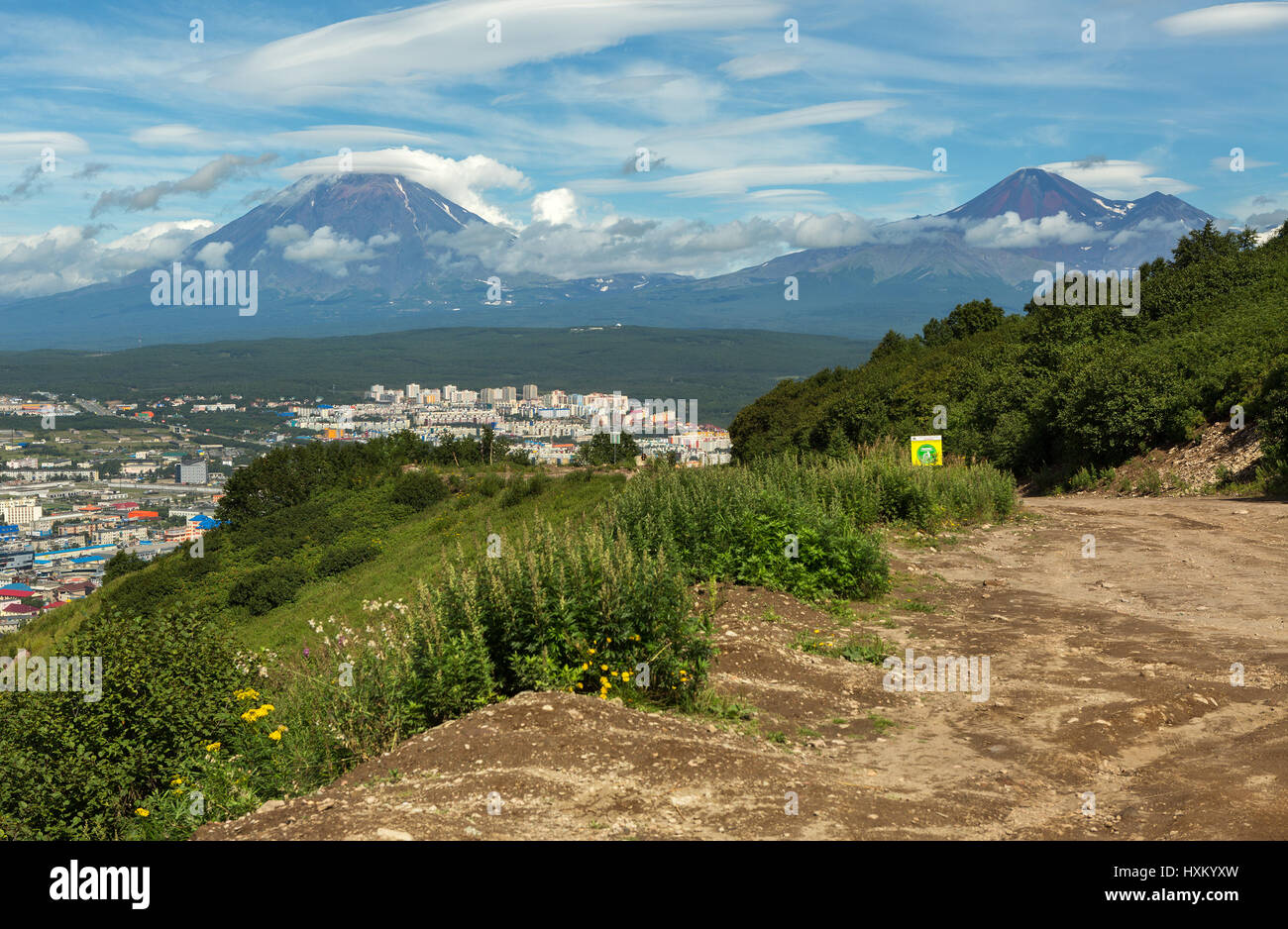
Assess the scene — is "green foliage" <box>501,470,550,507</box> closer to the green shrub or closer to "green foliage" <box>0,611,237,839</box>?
the green shrub

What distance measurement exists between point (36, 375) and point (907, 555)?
544ft

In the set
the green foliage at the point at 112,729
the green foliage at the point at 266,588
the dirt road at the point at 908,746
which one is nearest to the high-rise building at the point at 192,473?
the green foliage at the point at 266,588

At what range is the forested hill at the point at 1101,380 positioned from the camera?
845 inches

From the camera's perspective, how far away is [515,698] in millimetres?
5945

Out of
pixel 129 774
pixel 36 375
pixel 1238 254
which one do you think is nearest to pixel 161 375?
pixel 36 375

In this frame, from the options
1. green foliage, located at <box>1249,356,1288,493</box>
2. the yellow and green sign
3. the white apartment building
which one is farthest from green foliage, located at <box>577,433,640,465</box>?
the white apartment building

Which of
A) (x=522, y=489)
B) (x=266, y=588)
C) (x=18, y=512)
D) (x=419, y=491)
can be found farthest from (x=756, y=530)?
(x=18, y=512)

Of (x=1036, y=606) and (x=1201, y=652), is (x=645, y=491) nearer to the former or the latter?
(x=1036, y=606)

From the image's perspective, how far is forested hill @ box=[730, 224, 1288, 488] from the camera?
21.5m

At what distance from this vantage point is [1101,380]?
2194 cm

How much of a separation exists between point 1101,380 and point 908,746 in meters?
18.5

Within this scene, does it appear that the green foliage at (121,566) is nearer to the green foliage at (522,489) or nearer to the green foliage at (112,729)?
the green foliage at (522,489)

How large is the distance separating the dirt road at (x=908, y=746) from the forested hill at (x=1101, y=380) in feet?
39.6

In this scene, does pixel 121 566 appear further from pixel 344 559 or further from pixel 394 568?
pixel 394 568
